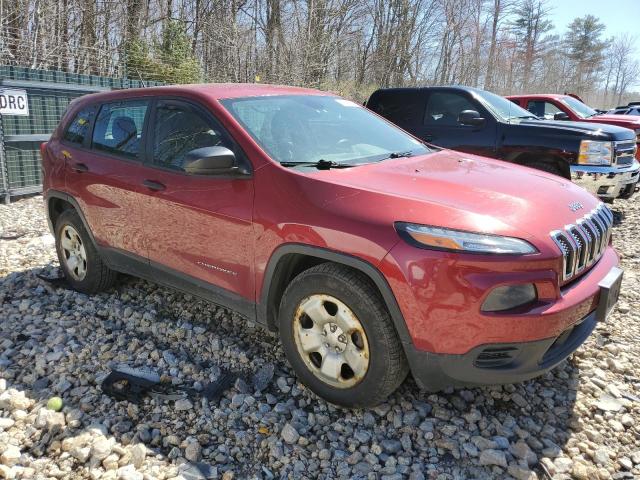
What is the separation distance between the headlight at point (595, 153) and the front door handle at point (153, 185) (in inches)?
201

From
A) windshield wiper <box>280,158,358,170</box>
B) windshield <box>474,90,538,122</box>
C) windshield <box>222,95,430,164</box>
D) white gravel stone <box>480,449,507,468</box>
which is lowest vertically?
white gravel stone <box>480,449,507,468</box>

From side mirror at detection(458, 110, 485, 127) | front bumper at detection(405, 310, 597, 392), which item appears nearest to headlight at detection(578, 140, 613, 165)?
side mirror at detection(458, 110, 485, 127)

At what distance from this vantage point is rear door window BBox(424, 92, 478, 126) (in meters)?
7.11

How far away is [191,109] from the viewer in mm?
3277

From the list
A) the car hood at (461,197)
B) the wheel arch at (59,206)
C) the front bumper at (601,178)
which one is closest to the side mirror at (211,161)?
the car hood at (461,197)

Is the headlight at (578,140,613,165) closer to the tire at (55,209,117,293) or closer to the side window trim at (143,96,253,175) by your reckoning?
the side window trim at (143,96,253,175)

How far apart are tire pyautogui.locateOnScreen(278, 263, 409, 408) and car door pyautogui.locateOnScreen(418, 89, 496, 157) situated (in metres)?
4.90

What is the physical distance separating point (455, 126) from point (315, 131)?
4406 mm

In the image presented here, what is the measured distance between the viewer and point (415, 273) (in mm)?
2211

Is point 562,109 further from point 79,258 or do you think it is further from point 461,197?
point 79,258

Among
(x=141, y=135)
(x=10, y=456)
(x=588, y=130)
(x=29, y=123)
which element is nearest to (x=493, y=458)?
(x=10, y=456)

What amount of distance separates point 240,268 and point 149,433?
0.98 metres

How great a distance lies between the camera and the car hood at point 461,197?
2.29 metres

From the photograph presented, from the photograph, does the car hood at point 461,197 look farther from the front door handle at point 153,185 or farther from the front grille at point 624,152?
the front grille at point 624,152
